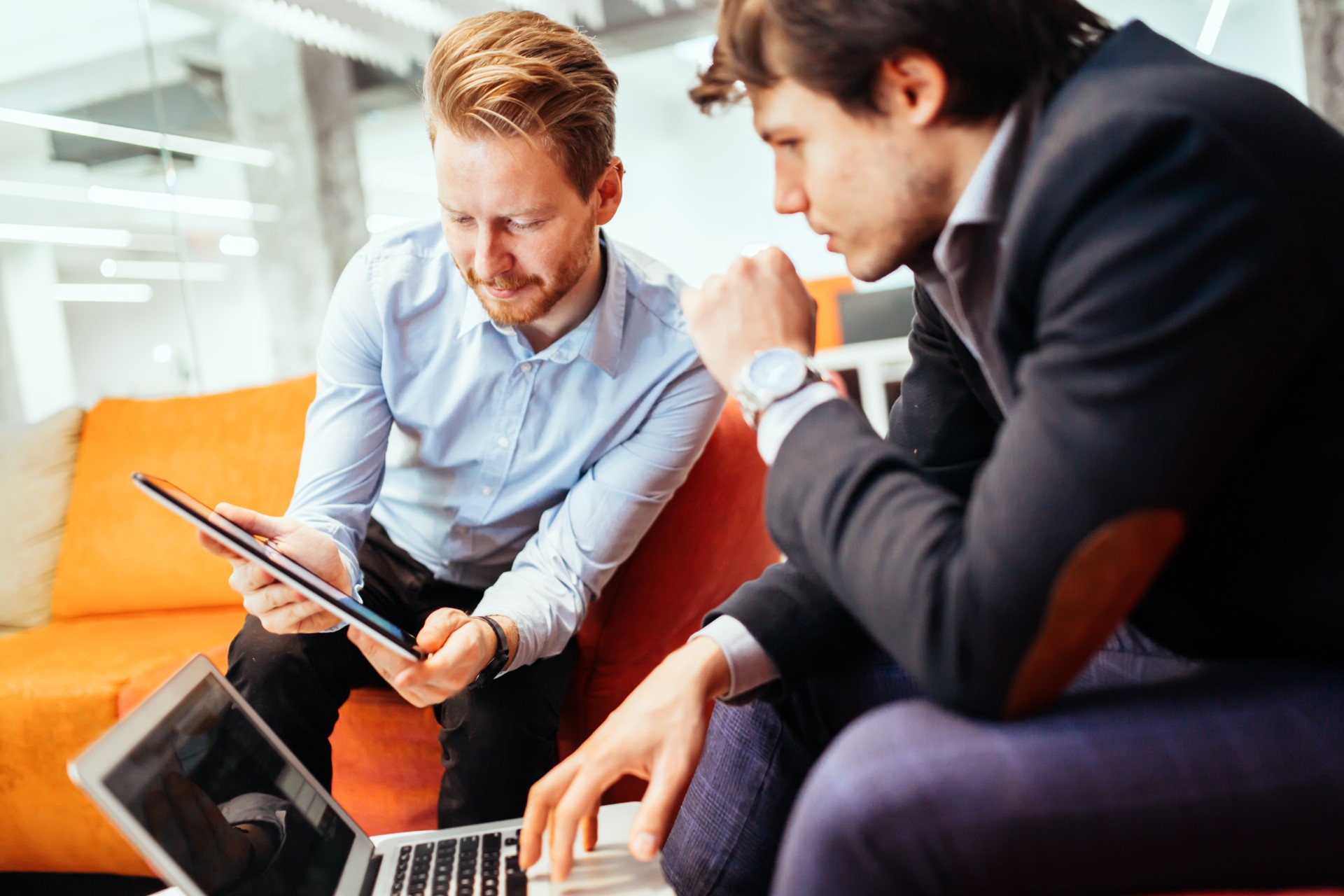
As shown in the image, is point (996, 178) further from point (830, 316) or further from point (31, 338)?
point (31, 338)

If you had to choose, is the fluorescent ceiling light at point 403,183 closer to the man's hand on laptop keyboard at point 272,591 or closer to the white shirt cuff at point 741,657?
the man's hand on laptop keyboard at point 272,591

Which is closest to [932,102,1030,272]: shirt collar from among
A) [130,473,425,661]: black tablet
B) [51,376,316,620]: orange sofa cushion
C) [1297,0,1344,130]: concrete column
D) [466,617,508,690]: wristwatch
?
[130,473,425,661]: black tablet

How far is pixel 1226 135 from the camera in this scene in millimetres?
565

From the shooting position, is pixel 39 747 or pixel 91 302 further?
pixel 91 302

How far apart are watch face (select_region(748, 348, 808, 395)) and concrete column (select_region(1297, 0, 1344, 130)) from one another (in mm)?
3725

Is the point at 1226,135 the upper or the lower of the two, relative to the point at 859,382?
upper

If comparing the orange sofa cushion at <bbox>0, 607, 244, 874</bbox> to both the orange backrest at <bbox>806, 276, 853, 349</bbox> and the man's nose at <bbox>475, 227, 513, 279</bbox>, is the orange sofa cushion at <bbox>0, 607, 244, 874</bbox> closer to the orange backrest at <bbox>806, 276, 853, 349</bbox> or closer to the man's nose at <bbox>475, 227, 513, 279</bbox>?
the man's nose at <bbox>475, 227, 513, 279</bbox>

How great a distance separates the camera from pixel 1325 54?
3562 millimetres

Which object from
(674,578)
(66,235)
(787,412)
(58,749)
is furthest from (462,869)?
(66,235)

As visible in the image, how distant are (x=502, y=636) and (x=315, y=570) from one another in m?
0.24

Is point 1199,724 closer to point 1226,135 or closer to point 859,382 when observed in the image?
point 1226,135

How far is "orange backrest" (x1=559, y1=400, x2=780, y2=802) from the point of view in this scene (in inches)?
57.4

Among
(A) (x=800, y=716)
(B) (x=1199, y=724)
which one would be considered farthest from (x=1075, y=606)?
(A) (x=800, y=716)

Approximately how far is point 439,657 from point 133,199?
5.34 metres
